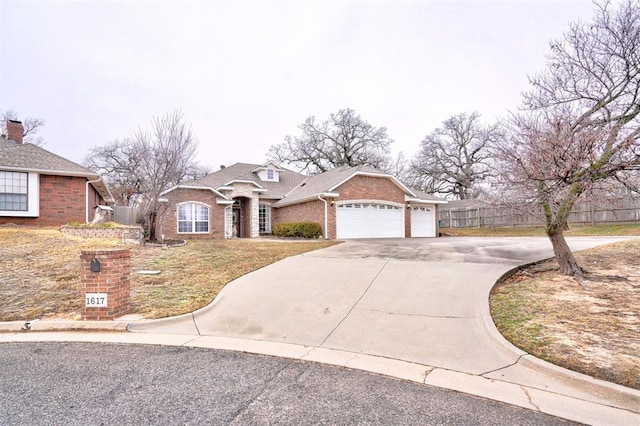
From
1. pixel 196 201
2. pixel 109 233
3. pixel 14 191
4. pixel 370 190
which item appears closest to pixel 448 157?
pixel 370 190

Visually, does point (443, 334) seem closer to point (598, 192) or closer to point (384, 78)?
point (598, 192)

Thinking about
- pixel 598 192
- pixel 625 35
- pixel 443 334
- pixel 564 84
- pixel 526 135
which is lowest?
pixel 443 334

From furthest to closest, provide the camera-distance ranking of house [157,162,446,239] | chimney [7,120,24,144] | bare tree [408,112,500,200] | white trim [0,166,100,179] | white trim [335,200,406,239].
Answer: bare tree [408,112,500,200] → white trim [335,200,406,239] → house [157,162,446,239] → chimney [7,120,24,144] → white trim [0,166,100,179]

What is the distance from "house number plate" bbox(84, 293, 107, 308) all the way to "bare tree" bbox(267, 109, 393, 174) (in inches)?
1381

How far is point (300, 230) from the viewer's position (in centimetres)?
1883

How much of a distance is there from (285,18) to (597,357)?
48.1ft

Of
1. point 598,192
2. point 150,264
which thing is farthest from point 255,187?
point 598,192

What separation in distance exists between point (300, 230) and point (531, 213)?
12.6 metres

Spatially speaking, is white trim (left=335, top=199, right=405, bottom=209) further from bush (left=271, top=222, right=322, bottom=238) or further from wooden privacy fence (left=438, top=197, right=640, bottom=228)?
wooden privacy fence (left=438, top=197, right=640, bottom=228)

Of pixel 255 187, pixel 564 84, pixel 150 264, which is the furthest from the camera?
pixel 255 187

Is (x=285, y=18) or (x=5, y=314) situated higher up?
(x=285, y=18)

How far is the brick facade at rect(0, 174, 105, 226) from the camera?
46.6 ft

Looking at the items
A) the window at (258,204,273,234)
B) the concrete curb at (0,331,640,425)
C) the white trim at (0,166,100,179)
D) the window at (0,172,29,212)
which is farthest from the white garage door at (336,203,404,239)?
the window at (0,172,29,212)

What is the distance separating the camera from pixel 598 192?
698 centimetres
